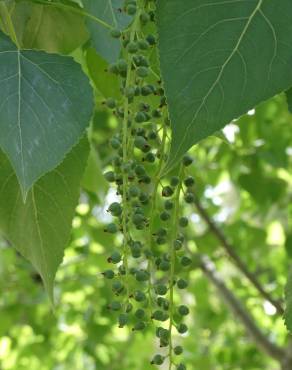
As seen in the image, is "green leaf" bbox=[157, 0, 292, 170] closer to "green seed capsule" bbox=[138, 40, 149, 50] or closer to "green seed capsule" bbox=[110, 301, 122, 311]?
"green seed capsule" bbox=[138, 40, 149, 50]

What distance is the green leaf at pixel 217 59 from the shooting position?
688 millimetres

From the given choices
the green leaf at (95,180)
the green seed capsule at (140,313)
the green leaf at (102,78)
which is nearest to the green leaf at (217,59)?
the green seed capsule at (140,313)

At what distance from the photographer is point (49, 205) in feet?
3.02

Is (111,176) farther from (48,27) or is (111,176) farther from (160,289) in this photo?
(48,27)

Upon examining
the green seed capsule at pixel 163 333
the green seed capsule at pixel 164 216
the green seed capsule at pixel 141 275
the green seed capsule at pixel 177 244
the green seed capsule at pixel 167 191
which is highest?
the green seed capsule at pixel 167 191

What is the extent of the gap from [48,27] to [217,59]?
383mm

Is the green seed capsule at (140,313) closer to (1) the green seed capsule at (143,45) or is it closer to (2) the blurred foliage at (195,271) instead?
(1) the green seed capsule at (143,45)

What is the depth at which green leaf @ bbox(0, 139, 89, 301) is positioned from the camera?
908mm

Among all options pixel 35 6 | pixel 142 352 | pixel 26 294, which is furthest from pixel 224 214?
pixel 35 6

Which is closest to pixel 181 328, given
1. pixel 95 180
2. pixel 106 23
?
pixel 106 23

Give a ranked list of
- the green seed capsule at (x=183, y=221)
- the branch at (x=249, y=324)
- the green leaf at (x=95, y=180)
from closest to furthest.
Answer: the green seed capsule at (x=183, y=221) < the green leaf at (x=95, y=180) < the branch at (x=249, y=324)

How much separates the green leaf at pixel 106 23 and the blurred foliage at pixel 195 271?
45.9 inches

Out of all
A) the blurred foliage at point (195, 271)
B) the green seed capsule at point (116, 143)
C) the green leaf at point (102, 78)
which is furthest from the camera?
the blurred foliage at point (195, 271)

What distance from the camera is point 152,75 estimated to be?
918 millimetres
